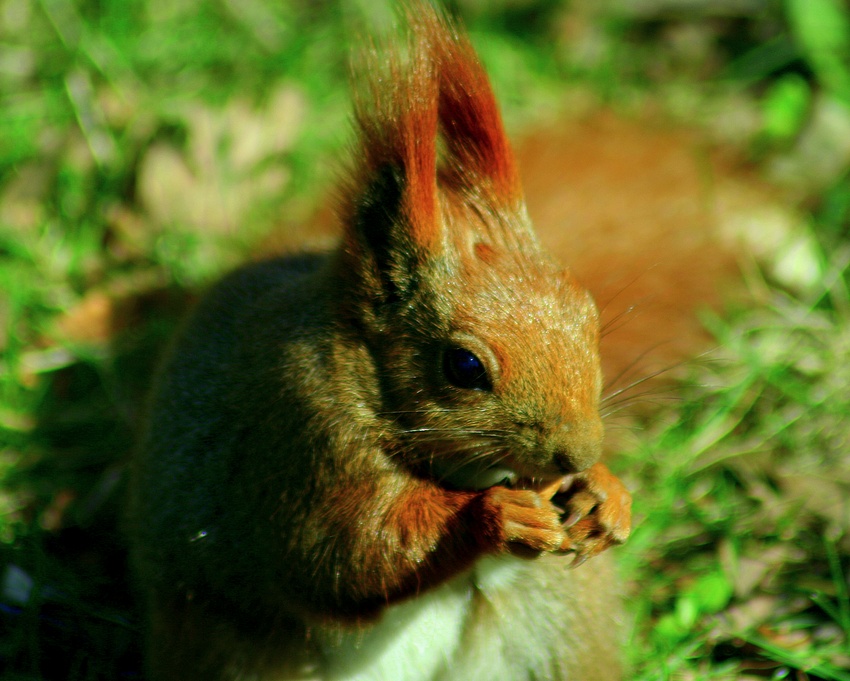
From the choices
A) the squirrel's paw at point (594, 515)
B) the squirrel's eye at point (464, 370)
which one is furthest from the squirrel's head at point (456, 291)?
the squirrel's paw at point (594, 515)

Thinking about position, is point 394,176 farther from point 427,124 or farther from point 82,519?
point 82,519

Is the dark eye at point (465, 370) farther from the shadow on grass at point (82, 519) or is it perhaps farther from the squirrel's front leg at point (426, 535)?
the shadow on grass at point (82, 519)

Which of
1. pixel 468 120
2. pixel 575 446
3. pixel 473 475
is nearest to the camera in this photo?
pixel 575 446

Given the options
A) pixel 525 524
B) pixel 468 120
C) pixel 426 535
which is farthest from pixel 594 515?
pixel 468 120

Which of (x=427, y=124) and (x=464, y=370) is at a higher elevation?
(x=427, y=124)

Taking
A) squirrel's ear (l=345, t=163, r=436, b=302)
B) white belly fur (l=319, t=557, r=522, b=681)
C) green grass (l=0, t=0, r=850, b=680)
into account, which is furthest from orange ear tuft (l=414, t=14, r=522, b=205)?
green grass (l=0, t=0, r=850, b=680)

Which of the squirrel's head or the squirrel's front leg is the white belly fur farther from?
the squirrel's head

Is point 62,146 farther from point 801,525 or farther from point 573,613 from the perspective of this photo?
point 801,525
